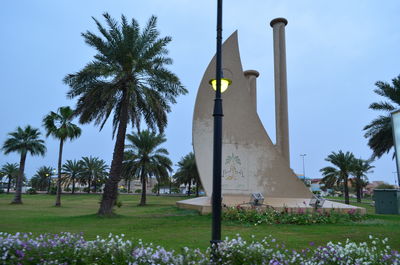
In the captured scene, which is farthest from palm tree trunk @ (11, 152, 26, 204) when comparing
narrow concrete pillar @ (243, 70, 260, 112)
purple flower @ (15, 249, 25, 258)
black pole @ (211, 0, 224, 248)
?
black pole @ (211, 0, 224, 248)

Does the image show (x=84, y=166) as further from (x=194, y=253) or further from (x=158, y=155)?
(x=194, y=253)

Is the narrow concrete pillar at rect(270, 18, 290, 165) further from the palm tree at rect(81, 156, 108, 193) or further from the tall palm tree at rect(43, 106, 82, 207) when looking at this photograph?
the palm tree at rect(81, 156, 108, 193)

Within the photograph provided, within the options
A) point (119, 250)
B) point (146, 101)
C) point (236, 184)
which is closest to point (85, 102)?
point (146, 101)

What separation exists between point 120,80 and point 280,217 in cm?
1054

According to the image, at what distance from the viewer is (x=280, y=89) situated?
27.1 m

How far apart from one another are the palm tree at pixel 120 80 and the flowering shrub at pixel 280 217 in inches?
250

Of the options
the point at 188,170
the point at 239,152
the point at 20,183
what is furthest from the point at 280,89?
the point at 20,183

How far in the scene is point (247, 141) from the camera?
2088 cm

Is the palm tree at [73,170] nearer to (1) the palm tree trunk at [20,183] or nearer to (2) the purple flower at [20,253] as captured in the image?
(1) the palm tree trunk at [20,183]

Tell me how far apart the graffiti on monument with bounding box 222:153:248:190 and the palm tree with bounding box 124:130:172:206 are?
13310 millimetres

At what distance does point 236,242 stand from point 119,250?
1742mm

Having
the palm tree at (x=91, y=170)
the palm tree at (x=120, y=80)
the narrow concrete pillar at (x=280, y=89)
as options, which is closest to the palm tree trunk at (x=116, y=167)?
the palm tree at (x=120, y=80)

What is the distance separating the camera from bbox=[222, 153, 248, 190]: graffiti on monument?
19797mm

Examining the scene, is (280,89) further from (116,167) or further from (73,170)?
(73,170)
